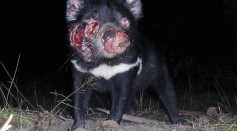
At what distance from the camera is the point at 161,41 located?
8.27 m

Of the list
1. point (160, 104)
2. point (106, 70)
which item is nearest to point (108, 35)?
point (106, 70)

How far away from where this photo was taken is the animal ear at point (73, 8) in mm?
4129

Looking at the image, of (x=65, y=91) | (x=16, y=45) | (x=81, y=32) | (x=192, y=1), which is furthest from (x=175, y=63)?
(x=81, y=32)

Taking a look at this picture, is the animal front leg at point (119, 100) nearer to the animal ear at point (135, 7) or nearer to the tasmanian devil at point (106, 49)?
the tasmanian devil at point (106, 49)

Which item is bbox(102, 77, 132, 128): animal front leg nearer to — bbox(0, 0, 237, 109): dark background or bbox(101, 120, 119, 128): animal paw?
bbox(101, 120, 119, 128): animal paw

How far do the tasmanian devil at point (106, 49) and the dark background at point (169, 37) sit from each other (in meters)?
3.62

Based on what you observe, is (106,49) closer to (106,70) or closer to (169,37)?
(106,70)

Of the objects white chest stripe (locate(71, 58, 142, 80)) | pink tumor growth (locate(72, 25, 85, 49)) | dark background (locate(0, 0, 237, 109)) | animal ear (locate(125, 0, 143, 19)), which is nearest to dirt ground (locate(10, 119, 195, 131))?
white chest stripe (locate(71, 58, 142, 80))

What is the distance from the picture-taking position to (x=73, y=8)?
164 inches

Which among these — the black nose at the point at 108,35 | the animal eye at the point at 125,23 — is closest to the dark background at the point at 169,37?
the animal eye at the point at 125,23

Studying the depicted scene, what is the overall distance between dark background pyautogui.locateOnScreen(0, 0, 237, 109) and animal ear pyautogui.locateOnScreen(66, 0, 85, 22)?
364 centimetres

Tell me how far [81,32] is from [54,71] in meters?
4.59

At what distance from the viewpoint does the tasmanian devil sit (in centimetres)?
377

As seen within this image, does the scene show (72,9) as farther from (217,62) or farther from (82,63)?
(217,62)
